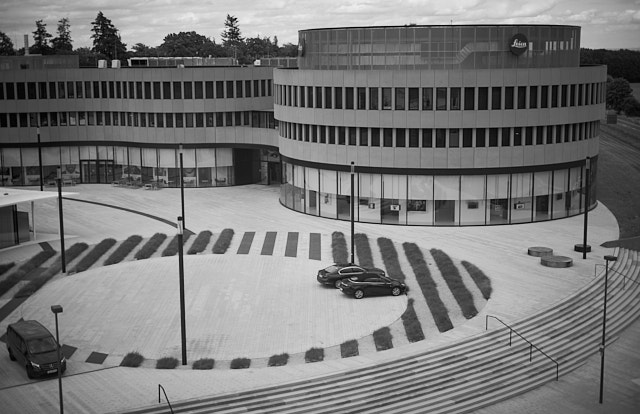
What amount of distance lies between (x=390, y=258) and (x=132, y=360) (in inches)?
875

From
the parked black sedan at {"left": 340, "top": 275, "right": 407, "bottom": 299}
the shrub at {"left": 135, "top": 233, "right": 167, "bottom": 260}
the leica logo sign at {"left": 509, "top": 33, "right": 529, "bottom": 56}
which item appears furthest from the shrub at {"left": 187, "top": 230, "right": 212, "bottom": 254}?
the leica logo sign at {"left": 509, "top": 33, "right": 529, "bottom": 56}

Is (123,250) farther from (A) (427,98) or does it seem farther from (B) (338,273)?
(A) (427,98)

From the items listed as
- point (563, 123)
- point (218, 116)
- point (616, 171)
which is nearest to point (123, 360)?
point (563, 123)

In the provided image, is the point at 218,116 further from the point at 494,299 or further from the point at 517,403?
the point at 517,403

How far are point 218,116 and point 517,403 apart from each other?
56224mm

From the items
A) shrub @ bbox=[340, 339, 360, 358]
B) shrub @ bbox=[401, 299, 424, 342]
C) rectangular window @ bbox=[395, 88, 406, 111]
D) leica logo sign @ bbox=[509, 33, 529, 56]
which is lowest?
shrub @ bbox=[340, 339, 360, 358]

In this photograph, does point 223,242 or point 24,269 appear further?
point 223,242

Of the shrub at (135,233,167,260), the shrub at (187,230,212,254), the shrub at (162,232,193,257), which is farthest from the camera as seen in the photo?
the shrub at (187,230,212,254)

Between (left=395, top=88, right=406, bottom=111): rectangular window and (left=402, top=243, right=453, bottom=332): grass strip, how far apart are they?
462 inches

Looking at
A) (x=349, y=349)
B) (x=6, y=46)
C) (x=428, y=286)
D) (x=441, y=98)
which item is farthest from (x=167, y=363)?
(x=6, y=46)

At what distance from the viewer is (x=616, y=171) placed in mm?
101500

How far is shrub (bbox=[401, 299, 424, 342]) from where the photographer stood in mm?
42094

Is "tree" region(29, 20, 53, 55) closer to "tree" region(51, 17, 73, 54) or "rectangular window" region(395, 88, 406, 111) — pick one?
"tree" region(51, 17, 73, 54)

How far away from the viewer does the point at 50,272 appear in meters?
54.2
